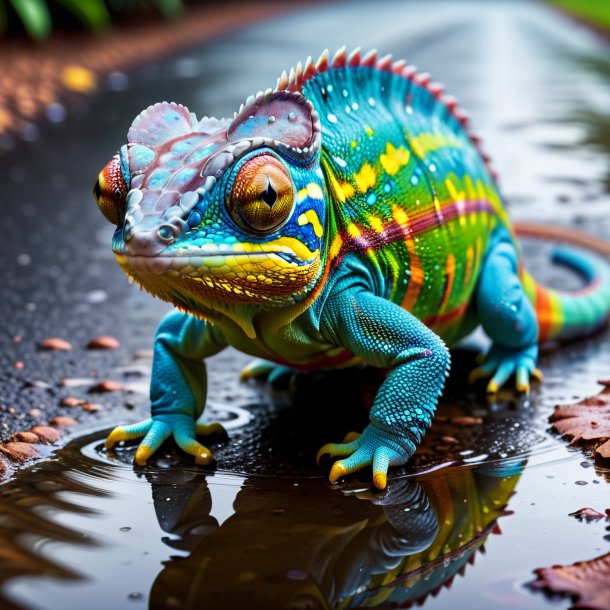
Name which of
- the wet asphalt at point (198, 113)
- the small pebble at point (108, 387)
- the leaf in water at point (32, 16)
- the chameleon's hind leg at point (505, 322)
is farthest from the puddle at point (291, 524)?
the leaf in water at point (32, 16)

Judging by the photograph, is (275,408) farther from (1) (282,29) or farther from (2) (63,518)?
(1) (282,29)

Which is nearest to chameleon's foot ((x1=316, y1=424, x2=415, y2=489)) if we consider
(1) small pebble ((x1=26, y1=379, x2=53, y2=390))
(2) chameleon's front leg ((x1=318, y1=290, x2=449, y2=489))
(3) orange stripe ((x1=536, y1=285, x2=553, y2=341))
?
(2) chameleon's front leg ((x1=318, y1=290, x2=449, y2=489))

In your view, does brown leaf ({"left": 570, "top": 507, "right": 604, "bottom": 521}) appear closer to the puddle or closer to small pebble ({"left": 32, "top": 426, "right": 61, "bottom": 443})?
the puddle

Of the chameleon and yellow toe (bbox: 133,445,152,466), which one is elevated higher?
the chameleon

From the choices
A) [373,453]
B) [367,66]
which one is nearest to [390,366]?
[373,453]

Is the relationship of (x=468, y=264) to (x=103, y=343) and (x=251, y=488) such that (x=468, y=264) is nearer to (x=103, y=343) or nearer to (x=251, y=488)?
(x=251, y=488)
